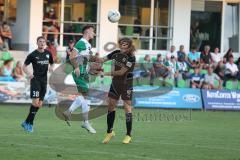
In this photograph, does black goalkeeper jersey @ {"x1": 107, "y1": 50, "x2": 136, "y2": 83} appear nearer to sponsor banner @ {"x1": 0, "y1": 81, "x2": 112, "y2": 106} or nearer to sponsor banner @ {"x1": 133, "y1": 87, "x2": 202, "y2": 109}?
sponsor banner @ {"x1": 0, "y1": 81, "x2": 112, "y2": 106}

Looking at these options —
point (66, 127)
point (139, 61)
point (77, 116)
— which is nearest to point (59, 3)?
point (139, 61)

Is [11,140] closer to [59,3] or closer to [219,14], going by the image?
[59,3]

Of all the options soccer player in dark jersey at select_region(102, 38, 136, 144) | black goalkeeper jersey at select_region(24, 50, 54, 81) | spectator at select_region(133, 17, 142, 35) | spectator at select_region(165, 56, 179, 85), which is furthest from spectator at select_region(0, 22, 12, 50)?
soccer player in dark jersey at select_region(102, 38, 136, 144)

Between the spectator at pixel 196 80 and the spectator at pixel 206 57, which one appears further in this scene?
the spectator at pixel 206 57

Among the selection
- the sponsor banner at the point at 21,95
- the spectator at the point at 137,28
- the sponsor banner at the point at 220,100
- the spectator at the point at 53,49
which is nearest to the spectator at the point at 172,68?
the sponsor banner at the point at 220,100

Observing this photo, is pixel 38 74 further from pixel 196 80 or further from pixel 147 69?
pixel 196 80

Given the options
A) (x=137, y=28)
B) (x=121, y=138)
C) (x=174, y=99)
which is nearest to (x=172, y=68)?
(x=174, y=99)

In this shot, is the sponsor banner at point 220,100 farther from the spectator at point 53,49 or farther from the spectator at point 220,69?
the spectator at point 53,49

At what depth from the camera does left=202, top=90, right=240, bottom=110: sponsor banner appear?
27991 mm

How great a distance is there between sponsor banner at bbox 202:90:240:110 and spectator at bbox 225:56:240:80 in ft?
9.79

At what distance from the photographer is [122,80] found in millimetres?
14195

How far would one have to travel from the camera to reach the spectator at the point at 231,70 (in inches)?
1228

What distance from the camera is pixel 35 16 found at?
30438mm

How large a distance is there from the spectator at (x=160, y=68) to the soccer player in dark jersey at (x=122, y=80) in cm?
1479
